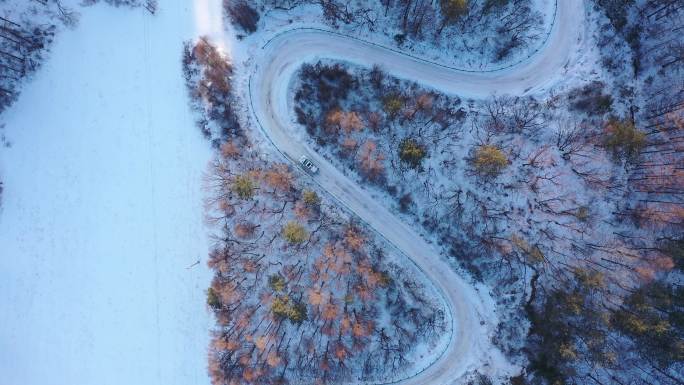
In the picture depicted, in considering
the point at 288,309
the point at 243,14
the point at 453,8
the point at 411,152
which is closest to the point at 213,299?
the point at 288,309

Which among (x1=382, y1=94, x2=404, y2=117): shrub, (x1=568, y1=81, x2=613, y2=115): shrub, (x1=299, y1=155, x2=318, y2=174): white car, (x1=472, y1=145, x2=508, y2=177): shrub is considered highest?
(x1=568, y1=81, x2=613, y2=115): shrub

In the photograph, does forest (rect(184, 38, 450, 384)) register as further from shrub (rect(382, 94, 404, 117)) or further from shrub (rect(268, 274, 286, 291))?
shrub (rect(382, 94, 404, 117))

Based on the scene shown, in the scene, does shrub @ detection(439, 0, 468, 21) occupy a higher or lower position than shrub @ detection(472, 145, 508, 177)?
higher

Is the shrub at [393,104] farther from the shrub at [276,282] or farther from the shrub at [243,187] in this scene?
the shrub at [276,282]

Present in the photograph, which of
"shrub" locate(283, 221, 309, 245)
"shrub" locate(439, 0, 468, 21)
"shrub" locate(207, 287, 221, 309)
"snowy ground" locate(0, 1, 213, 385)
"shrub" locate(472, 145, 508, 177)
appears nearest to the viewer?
"shrub" locate(439, 0, 468, 21)

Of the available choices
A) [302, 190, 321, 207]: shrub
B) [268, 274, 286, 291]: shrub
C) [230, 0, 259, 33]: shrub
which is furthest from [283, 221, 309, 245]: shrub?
[230, 0, 259, 33]: shrub

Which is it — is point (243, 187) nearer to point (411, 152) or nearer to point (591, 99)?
point (411, 152)

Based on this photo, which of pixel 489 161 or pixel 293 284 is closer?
pixel 489 161
